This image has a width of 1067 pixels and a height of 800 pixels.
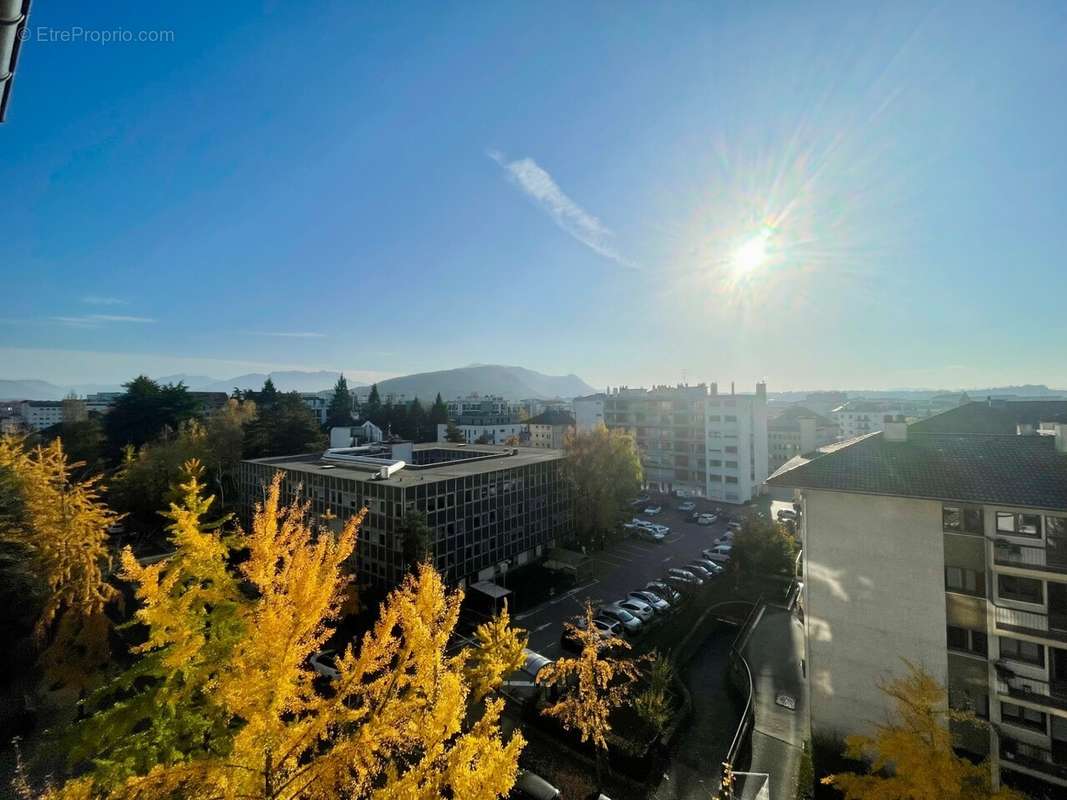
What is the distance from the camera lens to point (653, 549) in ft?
110

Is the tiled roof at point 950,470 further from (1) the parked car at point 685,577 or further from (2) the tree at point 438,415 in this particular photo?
(2) the tree at point 438,415

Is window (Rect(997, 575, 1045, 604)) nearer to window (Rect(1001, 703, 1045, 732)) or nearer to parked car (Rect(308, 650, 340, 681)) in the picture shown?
window (Rect(1001, 703, 1045, 732))

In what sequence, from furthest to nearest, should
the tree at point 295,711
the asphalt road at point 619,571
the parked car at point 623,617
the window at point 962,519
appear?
the asphalt road at point 619,571
the parked car at point 623,617
the window at point 962,519
the tree at point 295,711

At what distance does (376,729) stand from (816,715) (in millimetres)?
14238

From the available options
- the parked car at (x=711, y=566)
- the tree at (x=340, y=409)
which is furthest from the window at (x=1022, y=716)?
the tree at (x=340, y=409)

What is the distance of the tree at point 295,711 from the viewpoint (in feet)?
19.7

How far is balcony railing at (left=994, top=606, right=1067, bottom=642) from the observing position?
11.2m

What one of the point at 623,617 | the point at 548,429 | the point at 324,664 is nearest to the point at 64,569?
the point at 324,664

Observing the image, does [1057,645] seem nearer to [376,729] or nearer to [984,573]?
[984,573]

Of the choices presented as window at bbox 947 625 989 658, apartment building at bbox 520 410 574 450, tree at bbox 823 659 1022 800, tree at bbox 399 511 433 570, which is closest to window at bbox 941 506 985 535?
window at bbox 947 625 989 658

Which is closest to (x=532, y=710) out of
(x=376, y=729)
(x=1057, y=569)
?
(x=376, y=729)

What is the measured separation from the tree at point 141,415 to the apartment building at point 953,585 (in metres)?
62.7

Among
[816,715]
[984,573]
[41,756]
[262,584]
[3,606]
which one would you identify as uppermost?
[262,584]

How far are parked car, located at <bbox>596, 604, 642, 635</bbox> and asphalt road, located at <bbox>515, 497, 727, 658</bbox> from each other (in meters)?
1.76
